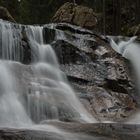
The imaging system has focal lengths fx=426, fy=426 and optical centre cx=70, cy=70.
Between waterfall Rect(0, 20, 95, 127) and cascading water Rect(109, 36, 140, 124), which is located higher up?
cascading water Rect(109, 36, 140, 124)

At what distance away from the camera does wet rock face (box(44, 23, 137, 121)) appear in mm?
16719

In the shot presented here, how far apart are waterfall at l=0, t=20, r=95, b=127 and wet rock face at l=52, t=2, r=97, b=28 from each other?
26.4 feet

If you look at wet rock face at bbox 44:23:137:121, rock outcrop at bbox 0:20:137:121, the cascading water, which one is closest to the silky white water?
rock outcrop at bbox 0:20:137:121

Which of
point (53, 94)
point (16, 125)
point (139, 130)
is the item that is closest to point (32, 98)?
point (53, 94)

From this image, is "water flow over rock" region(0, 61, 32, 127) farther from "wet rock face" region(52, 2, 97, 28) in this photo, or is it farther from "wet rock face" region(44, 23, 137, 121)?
"wet rock face" region(52, 2, 97, 28)

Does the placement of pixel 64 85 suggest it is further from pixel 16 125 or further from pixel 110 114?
pixel 16 125

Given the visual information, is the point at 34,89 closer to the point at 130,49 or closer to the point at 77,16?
the point at 130,49

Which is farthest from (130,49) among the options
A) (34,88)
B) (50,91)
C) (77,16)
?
(34,88)

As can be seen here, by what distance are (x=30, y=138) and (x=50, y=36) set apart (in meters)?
11.1

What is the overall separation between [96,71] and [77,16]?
31.7 ft

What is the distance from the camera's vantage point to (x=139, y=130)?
442 inches

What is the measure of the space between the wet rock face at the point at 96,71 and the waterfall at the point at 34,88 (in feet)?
1.92

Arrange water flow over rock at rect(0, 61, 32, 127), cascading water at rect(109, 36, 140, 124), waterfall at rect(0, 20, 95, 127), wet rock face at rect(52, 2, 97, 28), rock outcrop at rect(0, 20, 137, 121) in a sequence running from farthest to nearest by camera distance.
→ wet rock face at rect(52, 2, 97, 28) → cascading water at rect(109, 36, 140, 124) → rock outcrop at rect(0, 20, 137, 121) → waterfall at rect(0, 20, 95, 127) → water flow over rock at rect(0, 61, 32, 127)

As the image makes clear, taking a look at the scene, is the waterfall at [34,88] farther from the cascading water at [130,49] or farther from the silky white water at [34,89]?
the cascading water at [130,49]
